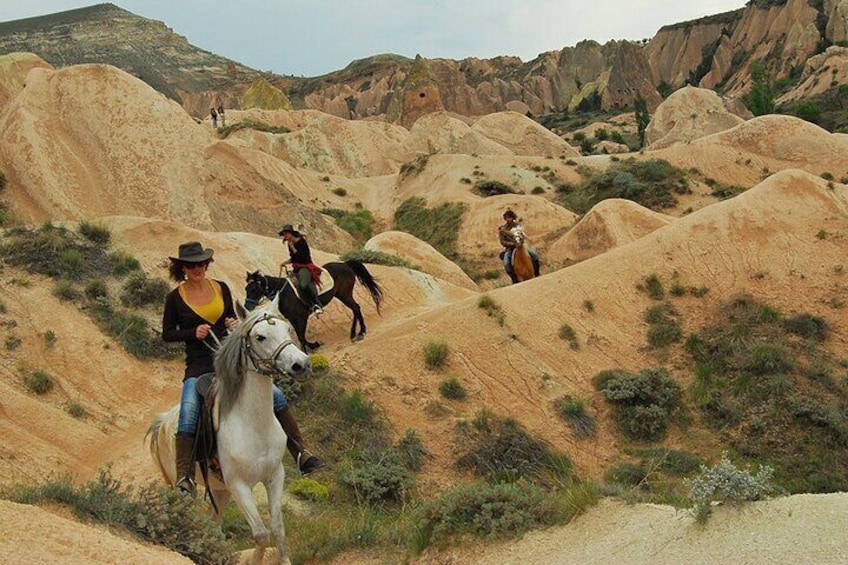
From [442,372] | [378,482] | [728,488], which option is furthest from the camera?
[442,372]

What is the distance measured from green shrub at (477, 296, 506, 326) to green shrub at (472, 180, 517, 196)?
79.6ft

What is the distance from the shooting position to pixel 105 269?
1719cm

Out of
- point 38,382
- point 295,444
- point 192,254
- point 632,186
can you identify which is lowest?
point 38,382

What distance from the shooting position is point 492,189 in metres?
40.7

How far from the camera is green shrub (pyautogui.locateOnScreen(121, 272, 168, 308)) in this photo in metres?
16.5

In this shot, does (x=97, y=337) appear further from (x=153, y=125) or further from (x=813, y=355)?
(x=813, y=355)

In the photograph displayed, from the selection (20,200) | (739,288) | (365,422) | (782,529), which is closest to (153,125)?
(20,200)

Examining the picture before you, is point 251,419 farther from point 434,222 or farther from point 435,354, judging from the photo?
point 434,222

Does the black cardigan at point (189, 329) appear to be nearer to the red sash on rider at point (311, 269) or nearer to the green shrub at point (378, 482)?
the green shrub at point (378, 482)

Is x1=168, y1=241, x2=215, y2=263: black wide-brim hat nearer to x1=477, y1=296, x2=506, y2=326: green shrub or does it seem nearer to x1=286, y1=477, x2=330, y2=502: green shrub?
x1=286, y1=477, x2=330, y2=502: green shrub

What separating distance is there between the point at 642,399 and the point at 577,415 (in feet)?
4.54

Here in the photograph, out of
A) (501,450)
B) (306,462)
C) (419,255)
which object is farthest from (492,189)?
(306,462)

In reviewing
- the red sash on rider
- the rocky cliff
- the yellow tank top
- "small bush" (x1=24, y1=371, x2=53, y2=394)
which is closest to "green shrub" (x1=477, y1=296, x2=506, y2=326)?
the red sash on rider

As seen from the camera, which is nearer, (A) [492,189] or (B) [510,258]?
(B) [510,258]
